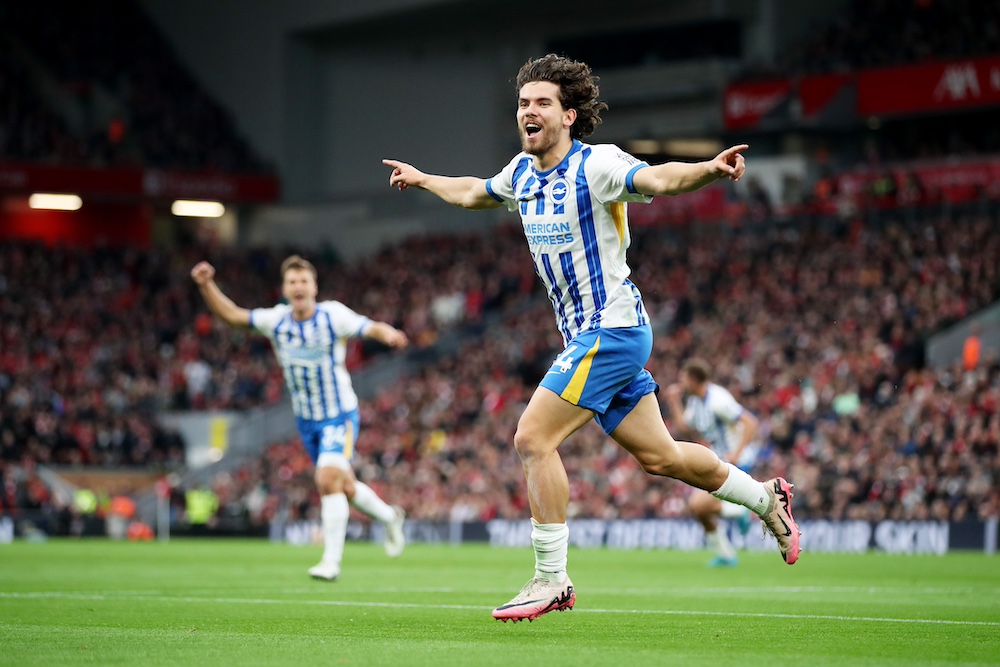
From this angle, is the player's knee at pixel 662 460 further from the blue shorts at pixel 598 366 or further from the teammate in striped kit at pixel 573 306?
the blue shorts at pixel 598 366

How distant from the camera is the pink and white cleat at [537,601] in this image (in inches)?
306

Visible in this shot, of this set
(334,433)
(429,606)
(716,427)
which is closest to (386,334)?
(334,433)

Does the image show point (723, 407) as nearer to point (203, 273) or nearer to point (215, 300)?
point (215, 300)

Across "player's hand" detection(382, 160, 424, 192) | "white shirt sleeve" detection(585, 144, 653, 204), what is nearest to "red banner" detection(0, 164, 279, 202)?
"player's hand" detection(382, 160, 424, 192)

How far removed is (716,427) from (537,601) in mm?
8980

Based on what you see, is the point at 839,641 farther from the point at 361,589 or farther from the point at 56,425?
the point at 56,425

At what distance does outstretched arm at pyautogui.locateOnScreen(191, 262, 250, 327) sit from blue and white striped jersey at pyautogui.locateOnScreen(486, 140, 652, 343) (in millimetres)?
5165

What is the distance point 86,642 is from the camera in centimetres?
752

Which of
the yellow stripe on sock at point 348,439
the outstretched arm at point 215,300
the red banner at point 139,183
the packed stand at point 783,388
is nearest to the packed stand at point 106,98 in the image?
the red banner at point 139,183

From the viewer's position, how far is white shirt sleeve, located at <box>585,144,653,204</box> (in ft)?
25.3

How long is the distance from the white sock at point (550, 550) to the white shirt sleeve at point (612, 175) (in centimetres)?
179

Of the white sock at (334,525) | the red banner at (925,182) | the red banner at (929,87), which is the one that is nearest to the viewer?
the white sock at (334,525)

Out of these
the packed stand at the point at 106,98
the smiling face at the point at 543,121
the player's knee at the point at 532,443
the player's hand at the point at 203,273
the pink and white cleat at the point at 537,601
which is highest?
the packed stand at the point at 106,98

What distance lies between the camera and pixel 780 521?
8812mm
